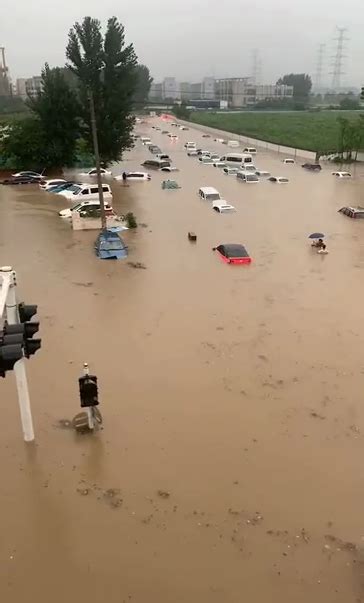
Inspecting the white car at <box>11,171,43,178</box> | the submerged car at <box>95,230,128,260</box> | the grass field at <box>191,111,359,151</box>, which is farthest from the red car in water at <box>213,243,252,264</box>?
the grass field at <box>191,111,359,151</box>

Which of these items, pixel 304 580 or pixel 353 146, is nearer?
pixel 304 580

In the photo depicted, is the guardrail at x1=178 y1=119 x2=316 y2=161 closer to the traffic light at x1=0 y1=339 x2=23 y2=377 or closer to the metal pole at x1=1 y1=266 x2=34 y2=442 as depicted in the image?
the metal pole at x1=1 y1=266 x2=34 y2=442

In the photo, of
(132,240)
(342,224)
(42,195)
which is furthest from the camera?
(42,195)

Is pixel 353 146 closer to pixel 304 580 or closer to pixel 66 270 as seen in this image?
pixel 66 270

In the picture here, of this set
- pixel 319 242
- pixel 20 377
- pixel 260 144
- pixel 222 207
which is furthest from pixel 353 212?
pixel 260 144

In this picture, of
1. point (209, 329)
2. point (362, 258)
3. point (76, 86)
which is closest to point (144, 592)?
point (209, 329)

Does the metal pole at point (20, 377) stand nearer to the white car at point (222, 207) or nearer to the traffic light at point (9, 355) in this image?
the traffic light at point (9, 355)
